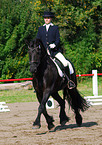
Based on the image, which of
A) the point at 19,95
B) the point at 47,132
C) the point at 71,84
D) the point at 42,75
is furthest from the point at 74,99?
the point at 19,95

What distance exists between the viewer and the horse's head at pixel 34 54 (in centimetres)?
644

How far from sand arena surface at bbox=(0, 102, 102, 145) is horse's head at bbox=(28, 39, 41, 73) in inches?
56.0

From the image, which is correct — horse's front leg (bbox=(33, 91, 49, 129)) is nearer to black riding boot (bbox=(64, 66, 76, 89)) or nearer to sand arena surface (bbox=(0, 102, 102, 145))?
sand arena surface (bbox=(0, 102, 102, 145))

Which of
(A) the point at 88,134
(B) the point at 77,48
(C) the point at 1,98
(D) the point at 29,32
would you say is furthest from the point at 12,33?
(A) the point at 88,134

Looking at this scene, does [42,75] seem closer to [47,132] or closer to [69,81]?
[69,81]

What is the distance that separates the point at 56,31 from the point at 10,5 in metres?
13.8

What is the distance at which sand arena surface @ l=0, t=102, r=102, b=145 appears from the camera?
240 inches

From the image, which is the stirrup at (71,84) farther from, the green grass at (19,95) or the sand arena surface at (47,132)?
the green grass at (19,95)

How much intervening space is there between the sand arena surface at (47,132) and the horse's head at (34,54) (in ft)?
4.66

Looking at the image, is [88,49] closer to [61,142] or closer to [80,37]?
[80,37]

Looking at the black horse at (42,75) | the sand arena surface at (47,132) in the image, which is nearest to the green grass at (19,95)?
the sand arena surface at (47,132)

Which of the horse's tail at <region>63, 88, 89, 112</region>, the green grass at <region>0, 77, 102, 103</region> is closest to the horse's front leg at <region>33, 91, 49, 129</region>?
the horse's tail at <region>63, 88, 89, 112</region>

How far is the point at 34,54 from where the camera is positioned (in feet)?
21.2

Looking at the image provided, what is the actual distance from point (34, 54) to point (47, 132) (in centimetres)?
188
